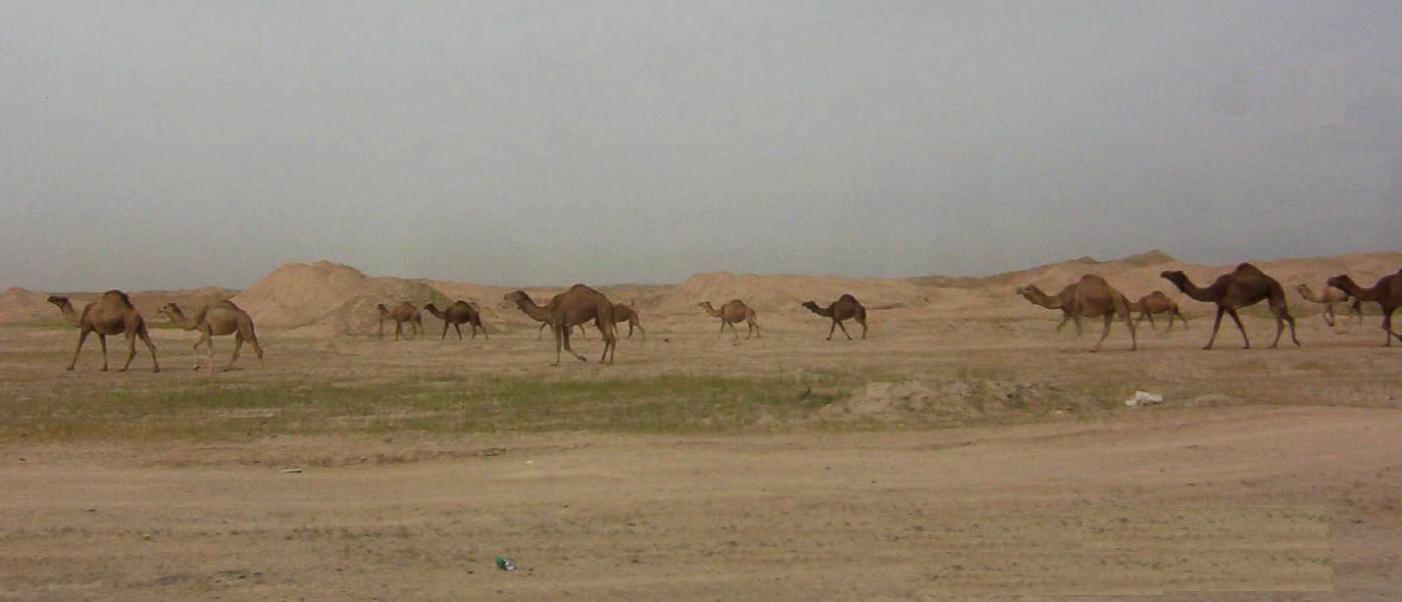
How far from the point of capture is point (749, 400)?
18469 millimetres

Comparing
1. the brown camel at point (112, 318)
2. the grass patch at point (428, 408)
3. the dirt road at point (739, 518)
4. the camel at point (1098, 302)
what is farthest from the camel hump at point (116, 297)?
the camel at point (1098, 302)

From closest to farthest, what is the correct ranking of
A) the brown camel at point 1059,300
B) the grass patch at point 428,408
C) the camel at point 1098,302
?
1. the grass patch at point 428,408
2. the camel at point 1098,302
3. the brown camel at point 1059,300

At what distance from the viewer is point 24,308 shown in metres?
70.9

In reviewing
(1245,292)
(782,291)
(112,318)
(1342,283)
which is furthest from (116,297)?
(782,291)

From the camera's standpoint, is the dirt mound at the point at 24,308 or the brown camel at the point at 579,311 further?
the dirt mound at the point at 24,308

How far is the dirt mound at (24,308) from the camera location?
66062 millimetres

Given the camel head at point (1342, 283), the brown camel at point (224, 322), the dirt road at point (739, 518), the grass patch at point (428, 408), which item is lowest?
the dirt road at point (739, 518)

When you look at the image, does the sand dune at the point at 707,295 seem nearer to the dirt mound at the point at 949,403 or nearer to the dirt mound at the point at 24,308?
the dirt mound at the point at 24,308

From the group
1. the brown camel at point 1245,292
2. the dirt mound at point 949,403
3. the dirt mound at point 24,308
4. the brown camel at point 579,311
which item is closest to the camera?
the dirt mound at point 949,403

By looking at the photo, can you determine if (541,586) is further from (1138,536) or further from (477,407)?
(477,407)

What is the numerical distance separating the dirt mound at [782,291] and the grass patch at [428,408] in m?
44.1

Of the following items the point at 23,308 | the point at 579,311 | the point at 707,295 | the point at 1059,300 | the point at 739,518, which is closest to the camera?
the point at 739,518

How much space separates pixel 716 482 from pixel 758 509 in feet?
4.15

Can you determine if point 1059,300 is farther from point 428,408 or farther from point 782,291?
point 782,291
